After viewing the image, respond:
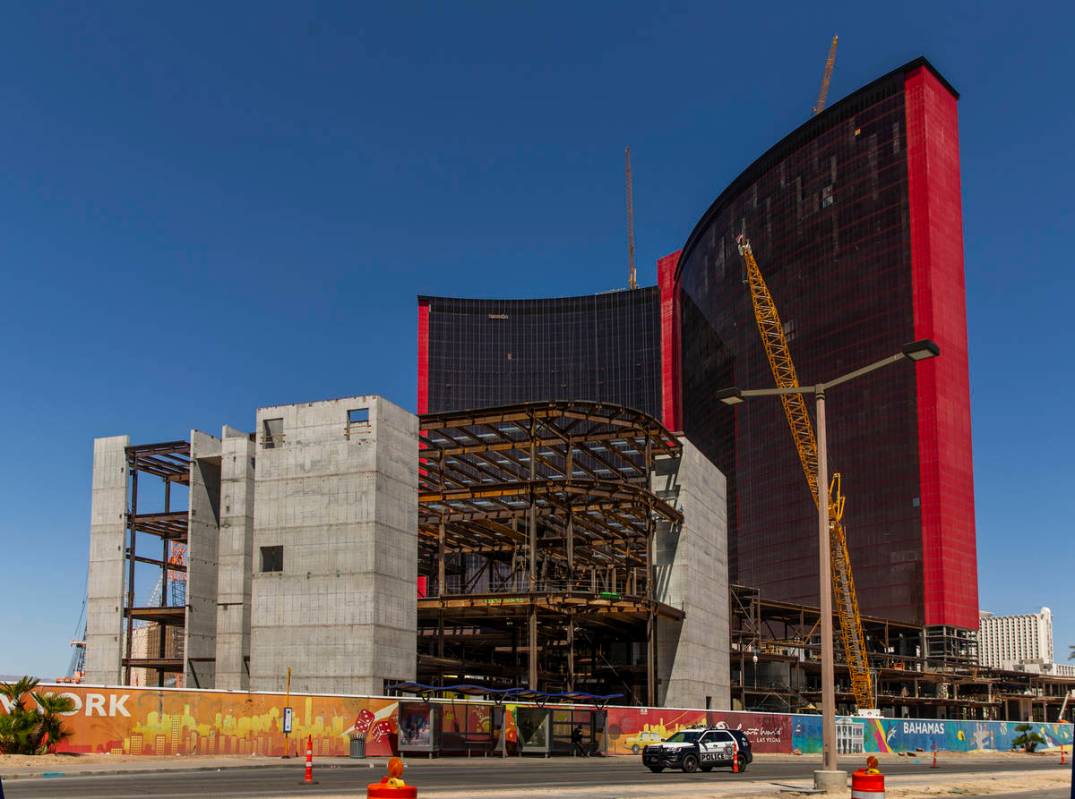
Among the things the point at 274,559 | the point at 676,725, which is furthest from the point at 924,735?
the point at 274,559

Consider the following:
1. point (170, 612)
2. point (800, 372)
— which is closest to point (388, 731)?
point (170, 612)

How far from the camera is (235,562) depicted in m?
70.1

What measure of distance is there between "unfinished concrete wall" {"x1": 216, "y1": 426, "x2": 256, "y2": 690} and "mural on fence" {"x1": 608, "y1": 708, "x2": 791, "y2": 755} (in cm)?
2388

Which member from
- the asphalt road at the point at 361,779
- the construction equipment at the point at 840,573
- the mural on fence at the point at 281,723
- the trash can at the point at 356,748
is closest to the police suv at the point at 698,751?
the asphalt road at the point at 361,779

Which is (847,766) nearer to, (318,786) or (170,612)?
(318,786)

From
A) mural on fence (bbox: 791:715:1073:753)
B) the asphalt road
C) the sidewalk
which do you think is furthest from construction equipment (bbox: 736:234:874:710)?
the sidewalk

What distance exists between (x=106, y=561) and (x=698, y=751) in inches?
1808

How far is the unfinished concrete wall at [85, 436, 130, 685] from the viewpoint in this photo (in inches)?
2936

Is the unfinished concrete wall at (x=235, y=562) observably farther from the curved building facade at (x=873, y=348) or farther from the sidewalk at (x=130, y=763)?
the curved building facade at (x=873, y=348)

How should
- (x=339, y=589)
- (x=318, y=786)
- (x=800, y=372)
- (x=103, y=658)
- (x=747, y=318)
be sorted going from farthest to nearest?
(x=747, y=318) < (x=800, y=372) < (x=103, y=658) < (x=339, y=589) < (x=318, y=786)

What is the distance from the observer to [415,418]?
6969 cm

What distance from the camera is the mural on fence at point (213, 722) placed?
4266 centimetres

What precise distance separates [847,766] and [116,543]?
48641 millimetres

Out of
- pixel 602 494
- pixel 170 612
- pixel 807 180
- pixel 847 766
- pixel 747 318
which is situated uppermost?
pixel 807 180
